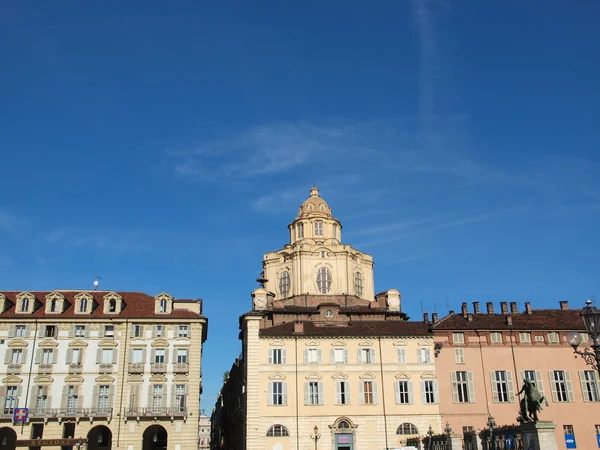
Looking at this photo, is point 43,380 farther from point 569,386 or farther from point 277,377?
point 569,386

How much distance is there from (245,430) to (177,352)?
946 cm

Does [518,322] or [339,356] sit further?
[518,322]

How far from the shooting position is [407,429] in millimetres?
53844

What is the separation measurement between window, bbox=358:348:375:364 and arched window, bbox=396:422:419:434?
617 cm

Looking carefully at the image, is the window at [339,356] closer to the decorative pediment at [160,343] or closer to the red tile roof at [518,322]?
the red tile roof at [518,322]

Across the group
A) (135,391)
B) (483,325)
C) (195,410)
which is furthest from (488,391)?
(135,391)

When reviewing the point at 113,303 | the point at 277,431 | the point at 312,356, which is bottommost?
the point at 277,431

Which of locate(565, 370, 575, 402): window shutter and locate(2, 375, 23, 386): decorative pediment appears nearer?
locate(2, 375, 23, 386): decorative pediment

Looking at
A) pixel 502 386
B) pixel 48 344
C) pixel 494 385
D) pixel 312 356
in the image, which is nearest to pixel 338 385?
pixel 312 356

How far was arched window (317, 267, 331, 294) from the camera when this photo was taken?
7581 cm

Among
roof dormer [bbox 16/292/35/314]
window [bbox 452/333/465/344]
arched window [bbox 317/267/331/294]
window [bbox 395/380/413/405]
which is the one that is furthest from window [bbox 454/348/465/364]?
roof dormer [bbox 16/292/35/314]

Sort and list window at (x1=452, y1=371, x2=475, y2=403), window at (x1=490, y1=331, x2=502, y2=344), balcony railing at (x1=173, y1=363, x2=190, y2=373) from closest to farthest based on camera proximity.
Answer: balcony railing at (x1=173, y1=363, x2=190, y2=373)
window at (x1=452, y1=371, x2=475, y2=403)
window at (x1=490, y1=331, x2=502, y2=344)

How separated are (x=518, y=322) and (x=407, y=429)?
16.2 m

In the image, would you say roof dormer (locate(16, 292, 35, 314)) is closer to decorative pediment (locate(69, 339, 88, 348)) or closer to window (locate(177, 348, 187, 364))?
decorative pediment (locate(69, 339, 88, 348))
